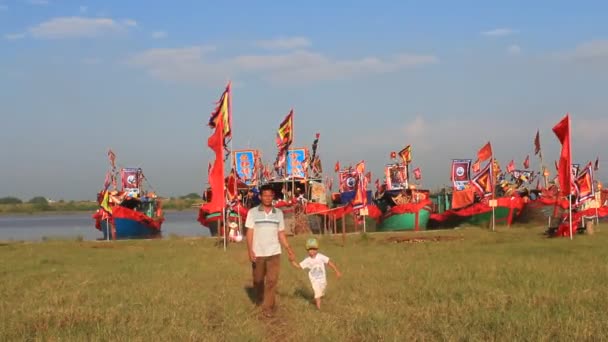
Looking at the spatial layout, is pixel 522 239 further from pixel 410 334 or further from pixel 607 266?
pixel 410 334

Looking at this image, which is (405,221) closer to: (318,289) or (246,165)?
(246,165)

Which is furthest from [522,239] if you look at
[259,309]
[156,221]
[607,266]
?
[156,221]

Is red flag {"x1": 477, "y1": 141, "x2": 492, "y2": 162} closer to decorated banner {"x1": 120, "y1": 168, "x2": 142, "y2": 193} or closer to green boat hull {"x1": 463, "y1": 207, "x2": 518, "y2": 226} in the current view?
green boat hull {"x1": 463, "y1": 207, "x2": 518, "y2": 226}

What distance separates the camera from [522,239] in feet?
80.1

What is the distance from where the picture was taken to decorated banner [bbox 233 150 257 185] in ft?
132

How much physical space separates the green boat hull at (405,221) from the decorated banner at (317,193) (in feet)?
11.9

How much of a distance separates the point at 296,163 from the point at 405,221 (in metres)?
6.75

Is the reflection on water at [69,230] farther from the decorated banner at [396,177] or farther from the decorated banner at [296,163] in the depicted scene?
the decorated banner at [396,177]

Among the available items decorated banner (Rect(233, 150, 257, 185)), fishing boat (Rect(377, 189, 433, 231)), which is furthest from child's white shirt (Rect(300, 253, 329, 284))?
decorated banner (Rect(233, 150, 257, 185))

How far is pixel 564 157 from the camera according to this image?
2305 centimetres

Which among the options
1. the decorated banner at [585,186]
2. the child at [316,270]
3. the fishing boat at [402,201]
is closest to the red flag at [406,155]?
the fishing boat at [402,201]

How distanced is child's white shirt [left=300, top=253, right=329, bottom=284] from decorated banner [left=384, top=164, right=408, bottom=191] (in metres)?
32.5

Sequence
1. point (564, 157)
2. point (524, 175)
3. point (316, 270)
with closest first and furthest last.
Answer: point (316, 270) < point (564, 157) < point (524, 175)

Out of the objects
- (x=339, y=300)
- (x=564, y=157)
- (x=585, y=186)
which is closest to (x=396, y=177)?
(x=585, y=186)
